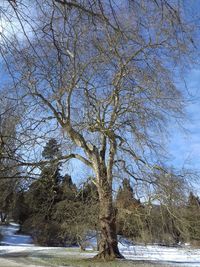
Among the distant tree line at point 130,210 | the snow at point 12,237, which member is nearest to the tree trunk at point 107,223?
the distant tree line at point 130,210

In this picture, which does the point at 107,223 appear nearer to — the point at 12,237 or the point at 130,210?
the point at 130,210

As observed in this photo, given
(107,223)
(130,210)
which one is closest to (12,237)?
(107,223)

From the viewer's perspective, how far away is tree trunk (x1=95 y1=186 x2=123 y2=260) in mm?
19112

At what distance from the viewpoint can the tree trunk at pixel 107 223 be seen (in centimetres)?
1911

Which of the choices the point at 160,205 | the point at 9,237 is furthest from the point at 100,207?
the point at 9,237

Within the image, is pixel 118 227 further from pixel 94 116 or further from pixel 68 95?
pixel 68 95

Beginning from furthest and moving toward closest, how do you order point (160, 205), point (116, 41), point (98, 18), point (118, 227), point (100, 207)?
1. point (118, 227)
2. point (100, 207)
3. point (160, 205)
4. point (116, 41)
5. point (98, 18)

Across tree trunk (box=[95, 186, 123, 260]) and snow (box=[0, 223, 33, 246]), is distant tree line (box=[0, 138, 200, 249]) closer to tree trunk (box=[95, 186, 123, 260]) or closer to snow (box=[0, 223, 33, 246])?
tree trunk (box=[95, 186, 123, 260])

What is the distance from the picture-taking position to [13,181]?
738 inches

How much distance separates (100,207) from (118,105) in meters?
4.68

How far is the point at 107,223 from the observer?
63.5 feet

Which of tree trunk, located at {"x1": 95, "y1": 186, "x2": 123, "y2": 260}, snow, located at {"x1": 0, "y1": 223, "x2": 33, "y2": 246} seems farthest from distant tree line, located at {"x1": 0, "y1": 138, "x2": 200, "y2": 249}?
snow, located at {"x1": 0, "y1": 223, "x2": 33, "y2": 246}

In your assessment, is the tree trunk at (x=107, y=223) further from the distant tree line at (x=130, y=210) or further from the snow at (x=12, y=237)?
the snow at (x=12, y=237)

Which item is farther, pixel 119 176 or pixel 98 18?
pixel 119 176
